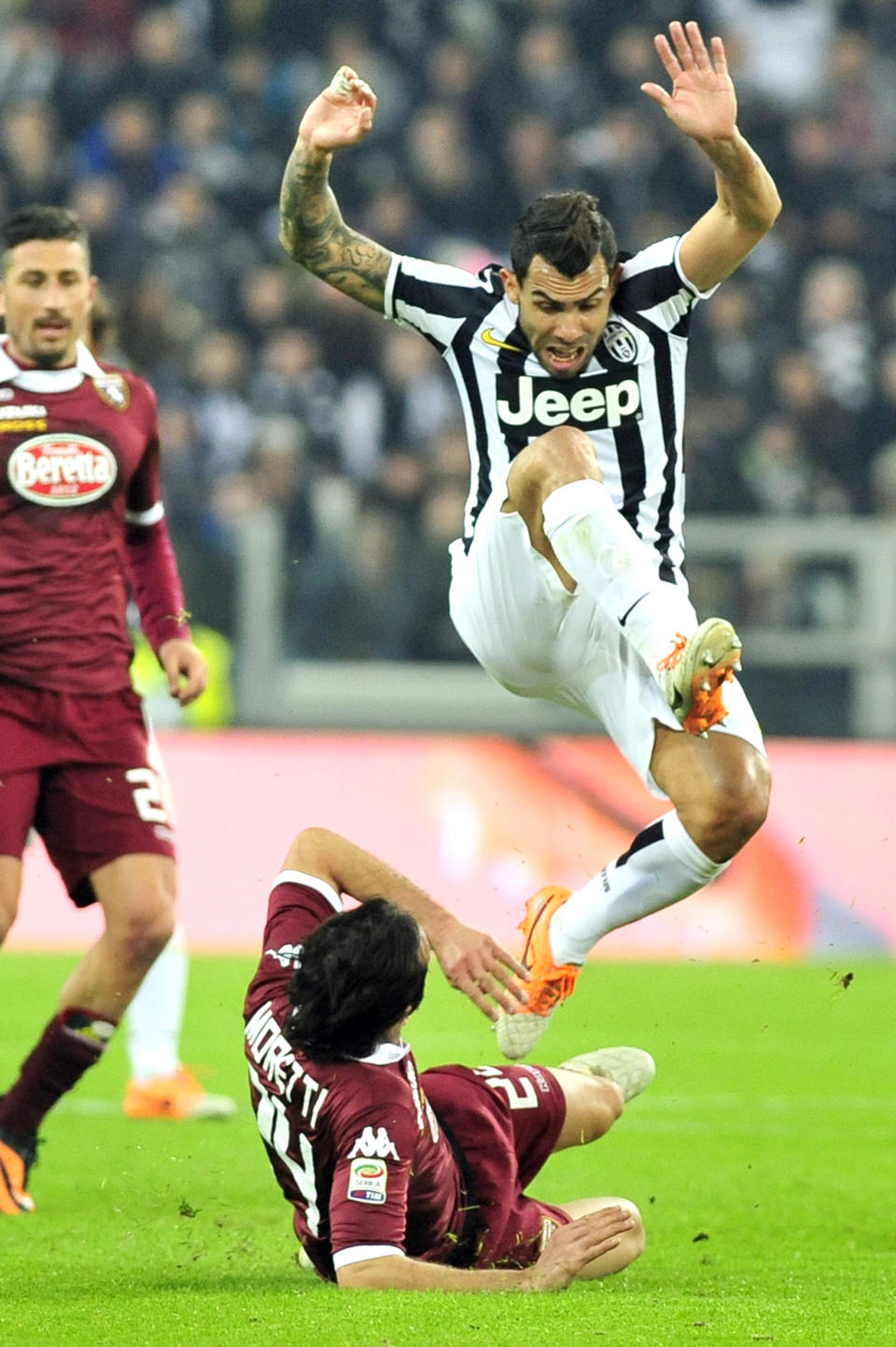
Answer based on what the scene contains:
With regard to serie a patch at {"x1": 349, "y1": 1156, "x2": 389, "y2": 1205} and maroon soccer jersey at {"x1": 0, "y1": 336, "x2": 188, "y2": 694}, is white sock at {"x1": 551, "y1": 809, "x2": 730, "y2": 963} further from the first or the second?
maroon soccer jersey at {"x1": 0, "y1": 336, "x2": 188, "y2": 694}

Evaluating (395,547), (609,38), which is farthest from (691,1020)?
(609,38)

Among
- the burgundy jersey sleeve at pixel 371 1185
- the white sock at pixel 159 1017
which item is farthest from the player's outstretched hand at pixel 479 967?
the white sock at pixel 159 1017

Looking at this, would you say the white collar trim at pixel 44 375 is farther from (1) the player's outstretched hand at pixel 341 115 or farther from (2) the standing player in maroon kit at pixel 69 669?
(1) the player's outstretched hand at pixel 341 115

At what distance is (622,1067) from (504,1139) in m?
0.58

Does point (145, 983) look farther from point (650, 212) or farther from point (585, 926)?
point (650, 212)

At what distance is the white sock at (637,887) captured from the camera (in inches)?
199

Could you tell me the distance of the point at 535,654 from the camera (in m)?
5.34

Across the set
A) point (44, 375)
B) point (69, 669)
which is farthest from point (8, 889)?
point (44, 375)

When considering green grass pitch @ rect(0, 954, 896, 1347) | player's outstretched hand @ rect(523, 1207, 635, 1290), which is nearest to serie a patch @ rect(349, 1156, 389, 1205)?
green grass pitch @ rect(0, 954, 896, 1347)

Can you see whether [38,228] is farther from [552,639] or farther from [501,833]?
[501,833]

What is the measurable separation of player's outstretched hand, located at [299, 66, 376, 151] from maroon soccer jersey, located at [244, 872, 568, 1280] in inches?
74.2

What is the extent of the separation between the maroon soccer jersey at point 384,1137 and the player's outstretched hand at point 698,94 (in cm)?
195

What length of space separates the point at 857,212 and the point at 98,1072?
8840 mm

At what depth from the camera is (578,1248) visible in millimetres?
4098
